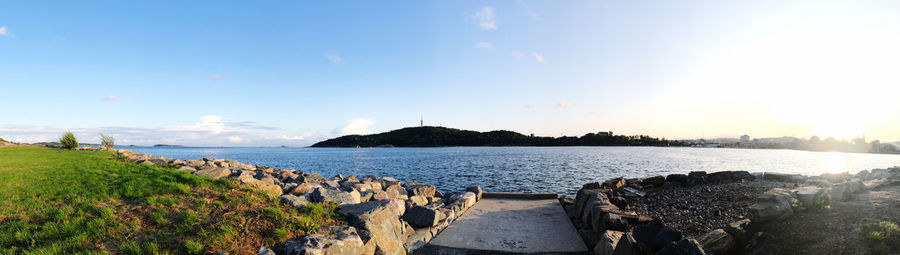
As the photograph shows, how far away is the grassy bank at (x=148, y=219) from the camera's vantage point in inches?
196

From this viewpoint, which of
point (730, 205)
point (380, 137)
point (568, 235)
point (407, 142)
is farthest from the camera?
point (380, 137)

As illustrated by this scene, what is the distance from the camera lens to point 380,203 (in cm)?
739

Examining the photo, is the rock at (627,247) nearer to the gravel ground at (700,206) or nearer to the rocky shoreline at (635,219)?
the rocky shoreline at (635,219)

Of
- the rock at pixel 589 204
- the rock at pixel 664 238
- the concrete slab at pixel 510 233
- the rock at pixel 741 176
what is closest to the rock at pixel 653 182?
the rock at pixel 741 176

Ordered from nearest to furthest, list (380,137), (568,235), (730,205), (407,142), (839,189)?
(839,189)
(568,235)
(730,205)
(407,142)
(380,137)

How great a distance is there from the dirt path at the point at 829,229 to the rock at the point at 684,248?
→ 2.03 meters

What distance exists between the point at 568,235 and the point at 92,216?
30.4ft

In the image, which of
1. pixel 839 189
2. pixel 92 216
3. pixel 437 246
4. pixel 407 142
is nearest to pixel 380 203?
pixel 437 246

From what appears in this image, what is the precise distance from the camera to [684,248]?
4.30m

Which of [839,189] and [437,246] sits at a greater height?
[839,189]

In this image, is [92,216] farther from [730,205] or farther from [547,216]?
[730,205]

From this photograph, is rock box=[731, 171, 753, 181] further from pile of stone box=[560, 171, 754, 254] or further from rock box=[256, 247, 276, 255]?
rock box=[256, 247, 276, 255]

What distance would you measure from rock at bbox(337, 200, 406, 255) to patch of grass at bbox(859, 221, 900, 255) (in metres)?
6.99

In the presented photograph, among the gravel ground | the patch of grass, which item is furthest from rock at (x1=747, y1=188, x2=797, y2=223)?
the gravel ground
